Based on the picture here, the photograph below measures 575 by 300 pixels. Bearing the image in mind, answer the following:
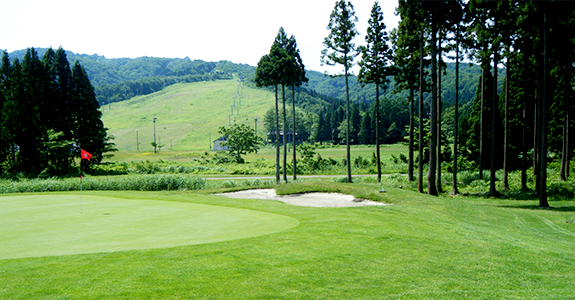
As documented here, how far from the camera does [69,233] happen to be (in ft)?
32.8

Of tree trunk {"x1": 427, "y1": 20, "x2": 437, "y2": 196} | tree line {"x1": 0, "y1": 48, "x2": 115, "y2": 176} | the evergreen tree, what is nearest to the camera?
tree trunk {"x1": 427, "y1": 20, "x2": 437, "y2": 196}

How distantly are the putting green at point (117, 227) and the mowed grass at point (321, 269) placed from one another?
2.36 ft

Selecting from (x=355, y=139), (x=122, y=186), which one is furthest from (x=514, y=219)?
(x=355, y=139)

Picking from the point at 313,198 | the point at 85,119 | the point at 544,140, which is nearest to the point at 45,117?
the point at 85,119

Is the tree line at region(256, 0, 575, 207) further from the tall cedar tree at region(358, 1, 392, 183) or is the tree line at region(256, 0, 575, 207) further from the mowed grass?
the mowed grass

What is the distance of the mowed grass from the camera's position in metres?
6.23

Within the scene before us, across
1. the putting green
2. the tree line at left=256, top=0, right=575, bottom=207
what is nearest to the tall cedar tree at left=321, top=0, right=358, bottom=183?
the tree line at left=256, top=0, right=575, bottom=207

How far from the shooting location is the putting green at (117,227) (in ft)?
28.1

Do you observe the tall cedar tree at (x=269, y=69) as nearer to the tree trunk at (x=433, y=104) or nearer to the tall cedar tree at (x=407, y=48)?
the tall cedar tree at (x=407, y=48)

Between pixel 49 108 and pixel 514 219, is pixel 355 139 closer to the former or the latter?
pixel 49 108

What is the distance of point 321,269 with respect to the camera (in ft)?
24.3

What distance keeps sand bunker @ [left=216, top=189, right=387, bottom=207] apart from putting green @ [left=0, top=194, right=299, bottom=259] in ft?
22.1

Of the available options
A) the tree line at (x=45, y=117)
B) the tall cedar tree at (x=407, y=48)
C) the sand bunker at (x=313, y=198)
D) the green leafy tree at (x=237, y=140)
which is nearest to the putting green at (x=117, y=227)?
the sand bunker at (x=313, y=198)

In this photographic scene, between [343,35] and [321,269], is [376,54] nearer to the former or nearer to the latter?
[343,35]
